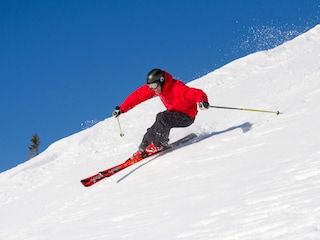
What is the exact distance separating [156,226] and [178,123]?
380 cm

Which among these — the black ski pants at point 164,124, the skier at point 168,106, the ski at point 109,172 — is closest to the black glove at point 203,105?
the skier at point 168,106

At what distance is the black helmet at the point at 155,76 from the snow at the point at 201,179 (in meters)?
1.07

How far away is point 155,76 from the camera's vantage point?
318 inches

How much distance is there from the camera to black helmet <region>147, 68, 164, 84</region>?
318 inches

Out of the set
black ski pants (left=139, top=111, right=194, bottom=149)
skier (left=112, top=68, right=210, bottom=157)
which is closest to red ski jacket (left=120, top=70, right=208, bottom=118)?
skier (left=112, top=68, right=210, bottom=157)

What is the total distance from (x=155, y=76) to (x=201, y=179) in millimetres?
2570

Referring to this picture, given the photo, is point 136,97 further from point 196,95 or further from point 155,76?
point 196,95

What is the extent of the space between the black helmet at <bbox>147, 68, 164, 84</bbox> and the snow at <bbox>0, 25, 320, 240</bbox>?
42.2 inches

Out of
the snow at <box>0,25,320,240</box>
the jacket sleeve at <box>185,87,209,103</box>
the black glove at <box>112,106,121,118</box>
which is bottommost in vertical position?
the snow at <box>0,25,320,240</box>

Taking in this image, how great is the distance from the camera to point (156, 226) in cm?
462

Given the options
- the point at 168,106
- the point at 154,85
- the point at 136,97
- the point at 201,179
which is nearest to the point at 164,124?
the point at 168,106

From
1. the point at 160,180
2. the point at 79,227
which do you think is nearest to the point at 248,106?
the point at 160,180

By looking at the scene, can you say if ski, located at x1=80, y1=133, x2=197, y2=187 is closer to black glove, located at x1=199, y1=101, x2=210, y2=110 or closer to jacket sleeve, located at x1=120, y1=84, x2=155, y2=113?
jacket sleeve, located at x1=120, y1=84, x2=155, y2=113

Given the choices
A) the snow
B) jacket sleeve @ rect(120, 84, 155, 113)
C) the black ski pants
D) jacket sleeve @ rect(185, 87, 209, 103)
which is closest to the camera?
the snow
